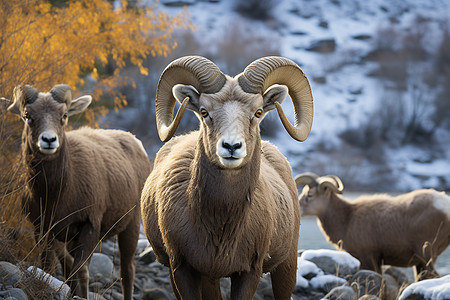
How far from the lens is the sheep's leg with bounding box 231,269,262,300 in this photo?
4461mm

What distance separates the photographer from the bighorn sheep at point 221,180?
430 cm

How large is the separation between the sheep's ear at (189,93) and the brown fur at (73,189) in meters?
1.73

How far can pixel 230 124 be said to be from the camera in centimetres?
411

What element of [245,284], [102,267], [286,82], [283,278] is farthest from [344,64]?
[245,284]

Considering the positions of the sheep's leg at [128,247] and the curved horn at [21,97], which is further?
the sheep's leg at [128,247]

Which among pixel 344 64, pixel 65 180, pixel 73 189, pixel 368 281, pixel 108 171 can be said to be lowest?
pixel 344 64

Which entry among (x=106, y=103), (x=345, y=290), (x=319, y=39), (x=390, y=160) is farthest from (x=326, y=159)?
(x=345, y=290)

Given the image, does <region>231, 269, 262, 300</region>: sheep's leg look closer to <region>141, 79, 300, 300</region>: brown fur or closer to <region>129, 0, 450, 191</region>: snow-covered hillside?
<region>141, 79, 300, 300</region>: brown fur

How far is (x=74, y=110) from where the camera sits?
23.1 ft

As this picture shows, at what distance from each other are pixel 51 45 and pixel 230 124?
5.29 meters

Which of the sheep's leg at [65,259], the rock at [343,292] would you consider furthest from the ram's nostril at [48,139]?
the rock at [343,292]

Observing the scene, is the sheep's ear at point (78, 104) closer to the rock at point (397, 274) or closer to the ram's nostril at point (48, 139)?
the ram's nostril at point (48, 139)

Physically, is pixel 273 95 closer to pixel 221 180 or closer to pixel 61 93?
pixel 221 180

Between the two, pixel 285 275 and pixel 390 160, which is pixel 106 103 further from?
pixel 390 160
